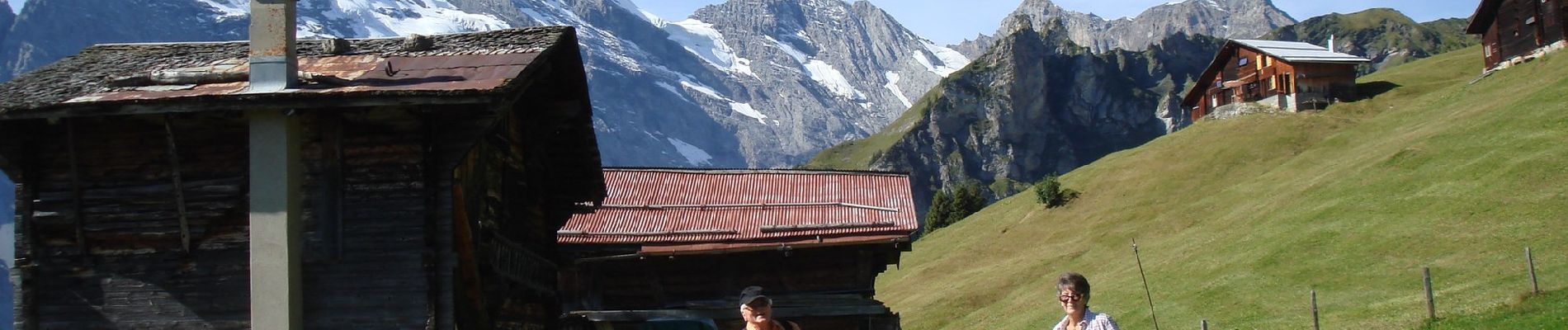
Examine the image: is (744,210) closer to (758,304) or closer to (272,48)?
(272,48)

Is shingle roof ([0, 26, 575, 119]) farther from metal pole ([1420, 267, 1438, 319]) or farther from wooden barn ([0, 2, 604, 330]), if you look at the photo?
metal pole ([1420, 267, 1438, 319])

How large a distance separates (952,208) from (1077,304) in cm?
8309

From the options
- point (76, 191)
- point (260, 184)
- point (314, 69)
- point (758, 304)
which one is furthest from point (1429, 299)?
point (76, 191)

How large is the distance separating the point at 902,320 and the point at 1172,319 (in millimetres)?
12171

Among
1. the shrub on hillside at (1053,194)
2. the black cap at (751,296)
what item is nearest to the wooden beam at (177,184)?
the black cap at (751,296)

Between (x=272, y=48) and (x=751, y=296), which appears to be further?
(x=272, y=48)

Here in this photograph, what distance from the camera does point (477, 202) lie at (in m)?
17.0

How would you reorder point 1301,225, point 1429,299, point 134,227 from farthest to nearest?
point 1301,225
point 1429,299
point 134,227

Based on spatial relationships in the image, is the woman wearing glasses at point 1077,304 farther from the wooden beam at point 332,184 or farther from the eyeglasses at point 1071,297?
the wooden beam at point 332,184

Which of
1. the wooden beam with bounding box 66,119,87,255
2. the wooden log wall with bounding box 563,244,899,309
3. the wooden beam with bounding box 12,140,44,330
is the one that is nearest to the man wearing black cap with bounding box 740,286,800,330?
the wooden beam with bounding box 66,119,87,255

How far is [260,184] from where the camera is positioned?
48.2 feet

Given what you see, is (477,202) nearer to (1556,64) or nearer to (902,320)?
(902,320)

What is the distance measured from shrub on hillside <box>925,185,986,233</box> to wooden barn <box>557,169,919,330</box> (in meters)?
64.8

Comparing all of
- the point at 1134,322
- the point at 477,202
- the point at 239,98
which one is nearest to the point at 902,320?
the point at 1134,322
